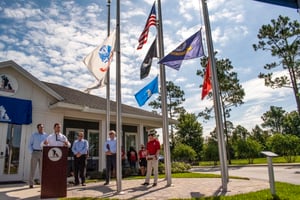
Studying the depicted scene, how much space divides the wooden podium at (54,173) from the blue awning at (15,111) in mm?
5378

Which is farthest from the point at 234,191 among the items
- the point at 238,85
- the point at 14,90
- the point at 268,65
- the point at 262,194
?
the point at 238,85

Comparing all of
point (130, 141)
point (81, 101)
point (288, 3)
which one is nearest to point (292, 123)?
point (130, 141)

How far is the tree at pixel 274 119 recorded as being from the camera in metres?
79.2

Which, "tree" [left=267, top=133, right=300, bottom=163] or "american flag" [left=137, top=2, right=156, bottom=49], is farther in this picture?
"tree" [left=267, top=133, right=300, bottom=163]

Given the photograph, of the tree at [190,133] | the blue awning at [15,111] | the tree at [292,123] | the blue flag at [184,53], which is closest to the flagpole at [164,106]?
the blue flag at [184,53]

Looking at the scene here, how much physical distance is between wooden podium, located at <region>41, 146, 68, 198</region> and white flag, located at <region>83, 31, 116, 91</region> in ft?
10.1

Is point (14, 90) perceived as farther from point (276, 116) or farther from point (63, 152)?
point (276, 116)

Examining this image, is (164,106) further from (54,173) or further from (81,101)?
(81,101)

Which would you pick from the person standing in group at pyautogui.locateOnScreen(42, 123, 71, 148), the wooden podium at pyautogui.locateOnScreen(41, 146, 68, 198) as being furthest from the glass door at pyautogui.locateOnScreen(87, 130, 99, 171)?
the wooden podium at pyautogui.locateOnScreen(41, 146, 68, 198)

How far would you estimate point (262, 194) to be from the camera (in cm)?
557

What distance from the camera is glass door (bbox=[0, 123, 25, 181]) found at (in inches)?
407

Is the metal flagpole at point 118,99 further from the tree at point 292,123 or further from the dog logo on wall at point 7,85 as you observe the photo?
the tree at point 292,123

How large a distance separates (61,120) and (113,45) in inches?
239

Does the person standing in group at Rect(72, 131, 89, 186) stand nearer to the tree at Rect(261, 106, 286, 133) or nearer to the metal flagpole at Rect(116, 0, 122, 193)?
the metal flagpole at Rect(116, 0, 122, 193)
